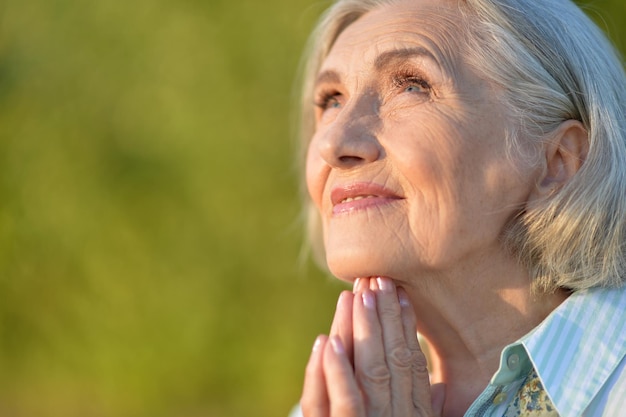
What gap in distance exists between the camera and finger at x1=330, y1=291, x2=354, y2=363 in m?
2.41

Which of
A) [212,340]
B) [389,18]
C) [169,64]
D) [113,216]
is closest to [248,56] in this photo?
[169,64]

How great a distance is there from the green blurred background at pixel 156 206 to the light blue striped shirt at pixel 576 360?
120 inches

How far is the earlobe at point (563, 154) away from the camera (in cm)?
252

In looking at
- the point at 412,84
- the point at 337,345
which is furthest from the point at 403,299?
the point at 412,84

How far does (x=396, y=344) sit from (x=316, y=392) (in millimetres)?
296

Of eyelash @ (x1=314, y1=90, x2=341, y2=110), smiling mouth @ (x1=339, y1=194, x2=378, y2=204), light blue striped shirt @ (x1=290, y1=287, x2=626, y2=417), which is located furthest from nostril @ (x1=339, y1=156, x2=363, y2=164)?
light blue striped shirt @ (x1=290, y1=287, x2=626, y2=417)

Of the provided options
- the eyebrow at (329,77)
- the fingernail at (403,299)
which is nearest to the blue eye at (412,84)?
the eyebrow at (329,77)

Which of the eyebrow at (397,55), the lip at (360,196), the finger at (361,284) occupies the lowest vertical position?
the finger at (361,284)

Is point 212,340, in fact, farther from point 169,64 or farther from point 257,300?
point 169,64

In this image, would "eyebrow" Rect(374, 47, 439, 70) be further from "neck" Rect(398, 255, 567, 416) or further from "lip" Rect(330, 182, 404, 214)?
"neck" Rect(398, 255, 567, 416)

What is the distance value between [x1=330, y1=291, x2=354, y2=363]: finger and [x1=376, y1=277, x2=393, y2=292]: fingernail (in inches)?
3.8

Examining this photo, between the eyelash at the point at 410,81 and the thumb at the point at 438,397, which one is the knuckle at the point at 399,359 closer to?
the thumb at the point at 438,397

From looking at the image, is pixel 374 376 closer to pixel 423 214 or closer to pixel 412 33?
pixel 423 214

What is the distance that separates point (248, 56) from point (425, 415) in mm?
3528
